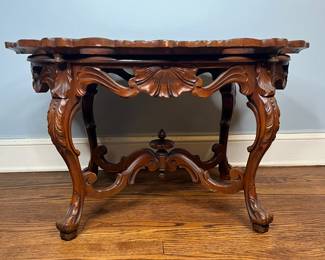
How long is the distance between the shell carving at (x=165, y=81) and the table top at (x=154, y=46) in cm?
5

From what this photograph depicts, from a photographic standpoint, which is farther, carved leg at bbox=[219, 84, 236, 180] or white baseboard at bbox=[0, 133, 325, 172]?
white baseboard at bbox=[0, 133, 325, 172]

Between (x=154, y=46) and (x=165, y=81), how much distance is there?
104 mm

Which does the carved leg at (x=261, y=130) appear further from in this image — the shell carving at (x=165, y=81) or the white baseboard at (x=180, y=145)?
the white baseboard at (x=180, y=145)

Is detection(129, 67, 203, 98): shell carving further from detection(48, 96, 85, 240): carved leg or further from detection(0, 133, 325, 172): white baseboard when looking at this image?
detection(0, 133, 325, 172): white baseboard

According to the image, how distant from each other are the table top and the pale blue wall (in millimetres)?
546

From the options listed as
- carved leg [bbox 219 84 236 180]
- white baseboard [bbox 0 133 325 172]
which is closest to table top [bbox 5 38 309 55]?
carved leg [bbox 219 84 236 180]

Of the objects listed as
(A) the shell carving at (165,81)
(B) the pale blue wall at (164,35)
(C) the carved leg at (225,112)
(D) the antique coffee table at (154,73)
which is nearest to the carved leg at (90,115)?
(B) the pale blue wall at (164,35)

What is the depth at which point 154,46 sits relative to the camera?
68 cm

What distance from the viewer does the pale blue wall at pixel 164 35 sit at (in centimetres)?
119

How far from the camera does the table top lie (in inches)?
26.4

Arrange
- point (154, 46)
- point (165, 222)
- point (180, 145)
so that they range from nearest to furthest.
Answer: point (154, 46), point (165, 222), point (180, 145)

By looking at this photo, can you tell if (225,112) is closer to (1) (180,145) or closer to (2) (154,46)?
(1) (180,145)

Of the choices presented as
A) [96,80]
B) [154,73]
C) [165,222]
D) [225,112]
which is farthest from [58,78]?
[225,112]

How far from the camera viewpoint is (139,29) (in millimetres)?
1212
